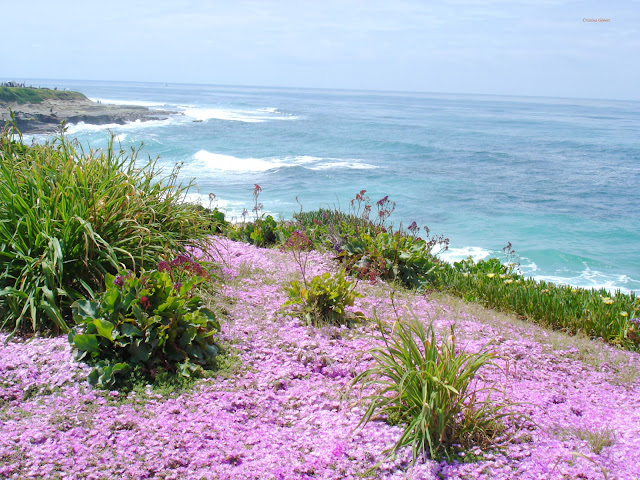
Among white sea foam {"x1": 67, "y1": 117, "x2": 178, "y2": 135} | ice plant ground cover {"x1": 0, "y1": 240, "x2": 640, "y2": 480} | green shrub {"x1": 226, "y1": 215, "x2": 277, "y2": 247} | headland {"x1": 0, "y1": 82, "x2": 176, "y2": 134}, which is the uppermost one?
headland {"x1": 0, "y1": 82, "x2": 176, "y2": 134}

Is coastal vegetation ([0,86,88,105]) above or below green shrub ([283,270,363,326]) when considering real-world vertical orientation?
above

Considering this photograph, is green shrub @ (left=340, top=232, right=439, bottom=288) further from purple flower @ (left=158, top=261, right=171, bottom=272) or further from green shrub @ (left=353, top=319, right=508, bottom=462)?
green shrub @ (left=353, top=319, right=508, bottom=462)

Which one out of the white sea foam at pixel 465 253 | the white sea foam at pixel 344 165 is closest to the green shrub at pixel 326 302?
the white sea foam at pixel 465 253

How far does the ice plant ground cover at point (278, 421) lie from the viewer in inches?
124

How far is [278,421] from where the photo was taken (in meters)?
3.78

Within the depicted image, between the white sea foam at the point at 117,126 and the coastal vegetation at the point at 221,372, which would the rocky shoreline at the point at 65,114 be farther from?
the coastal vegetation at the point at 221,372

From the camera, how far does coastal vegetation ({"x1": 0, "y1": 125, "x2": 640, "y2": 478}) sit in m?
3.30

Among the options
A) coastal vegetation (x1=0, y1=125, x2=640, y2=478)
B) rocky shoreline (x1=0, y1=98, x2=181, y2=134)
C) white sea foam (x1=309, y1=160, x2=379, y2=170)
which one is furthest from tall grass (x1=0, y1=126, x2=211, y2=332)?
rocky shoreline (x1=0, y1=98, x2=181, y2=134)

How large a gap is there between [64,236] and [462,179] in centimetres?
2991

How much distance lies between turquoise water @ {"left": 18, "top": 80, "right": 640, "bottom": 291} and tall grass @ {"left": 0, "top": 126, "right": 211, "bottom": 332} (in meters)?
5.21

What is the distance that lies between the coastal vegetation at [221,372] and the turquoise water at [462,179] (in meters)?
5.84

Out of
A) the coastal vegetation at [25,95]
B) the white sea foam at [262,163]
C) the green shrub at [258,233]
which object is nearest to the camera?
the green shrub at [258,233]

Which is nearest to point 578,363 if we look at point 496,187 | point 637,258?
point 637,258

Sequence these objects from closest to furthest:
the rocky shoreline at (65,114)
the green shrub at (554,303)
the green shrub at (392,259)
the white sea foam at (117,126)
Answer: the green shrub at (554,303), the green shrub at (392,259), the rocky shoreline at (65,114), the white sea foam at (117,126)
